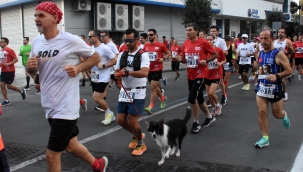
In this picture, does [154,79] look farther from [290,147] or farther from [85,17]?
[85,17]

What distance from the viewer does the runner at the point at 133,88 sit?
5.20m

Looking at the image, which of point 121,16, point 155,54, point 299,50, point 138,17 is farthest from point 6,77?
point 138,17

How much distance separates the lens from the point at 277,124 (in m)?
7.04

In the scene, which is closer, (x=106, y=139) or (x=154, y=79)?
(x=106, y=139)

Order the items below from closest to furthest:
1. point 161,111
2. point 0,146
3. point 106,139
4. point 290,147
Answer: point 0,146, point 290,147, point 106,139, point 161,111

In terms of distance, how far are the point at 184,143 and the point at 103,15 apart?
16441 mm

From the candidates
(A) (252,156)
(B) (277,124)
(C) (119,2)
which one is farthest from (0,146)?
(C) (119,2)

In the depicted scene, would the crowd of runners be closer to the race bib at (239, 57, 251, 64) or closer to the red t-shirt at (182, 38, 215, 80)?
the red t-shirt at (182, 38, 215, 80)

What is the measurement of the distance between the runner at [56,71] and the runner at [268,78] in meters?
3.15

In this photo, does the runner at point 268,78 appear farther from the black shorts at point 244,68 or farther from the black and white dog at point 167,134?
the black shorts at point 244,68

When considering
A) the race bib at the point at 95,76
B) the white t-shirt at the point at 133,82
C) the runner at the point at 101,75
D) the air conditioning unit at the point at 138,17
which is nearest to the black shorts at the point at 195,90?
the white t-shirt at the point at 133,82

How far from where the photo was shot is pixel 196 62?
6.69m

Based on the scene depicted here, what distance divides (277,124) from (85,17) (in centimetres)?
1618

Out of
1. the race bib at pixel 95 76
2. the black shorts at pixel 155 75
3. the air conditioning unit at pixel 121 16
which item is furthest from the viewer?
the air conditioning unit at pixel 121 16
